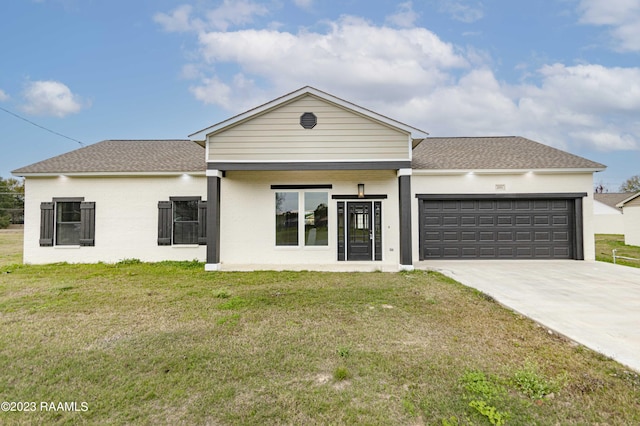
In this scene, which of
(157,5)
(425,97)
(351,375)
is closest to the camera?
(351,375)

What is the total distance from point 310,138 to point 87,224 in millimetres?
7885

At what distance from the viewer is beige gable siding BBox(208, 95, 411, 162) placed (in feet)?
27.6

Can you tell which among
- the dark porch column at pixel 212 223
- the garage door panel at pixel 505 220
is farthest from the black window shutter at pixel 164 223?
the garage door panel at pixel 505 220

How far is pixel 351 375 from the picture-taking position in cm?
281

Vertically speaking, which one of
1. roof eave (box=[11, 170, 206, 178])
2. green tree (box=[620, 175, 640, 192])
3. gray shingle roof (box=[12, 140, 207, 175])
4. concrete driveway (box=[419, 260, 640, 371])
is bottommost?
concrete driveway (box=[419, 260, 640, 371])

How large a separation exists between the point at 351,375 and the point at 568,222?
1074 cm

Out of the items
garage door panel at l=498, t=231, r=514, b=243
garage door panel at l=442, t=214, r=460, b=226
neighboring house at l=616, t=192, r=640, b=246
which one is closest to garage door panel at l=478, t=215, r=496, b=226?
garage door panel at l=498, t=231, r=514, b=243

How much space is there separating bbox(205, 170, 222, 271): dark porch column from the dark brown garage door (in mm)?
6580

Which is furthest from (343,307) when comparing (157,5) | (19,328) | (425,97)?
(425,97)

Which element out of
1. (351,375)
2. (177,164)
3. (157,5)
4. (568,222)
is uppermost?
(157,5)

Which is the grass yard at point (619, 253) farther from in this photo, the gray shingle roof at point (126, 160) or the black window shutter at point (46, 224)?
the black window shutter at point (46, 224)

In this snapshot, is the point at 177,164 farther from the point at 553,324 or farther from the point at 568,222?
the point at 568,222

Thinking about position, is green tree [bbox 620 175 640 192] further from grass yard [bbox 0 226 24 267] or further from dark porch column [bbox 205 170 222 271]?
grass yard [bbox 0 226 24 267]

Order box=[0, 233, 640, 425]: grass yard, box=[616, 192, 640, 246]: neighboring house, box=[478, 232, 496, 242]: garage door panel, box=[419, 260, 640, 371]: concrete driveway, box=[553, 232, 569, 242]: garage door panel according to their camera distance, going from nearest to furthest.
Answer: box=[0, 233, 640, 425]: grass yard → box=[419, 260, 640, 371]: concrete driveway → box=[553, 232, 569, 242]: garage door panel → box=[478, 232, 496, 242]: garage door panel → box=[616, 192, 640, 246]: neighboring house
